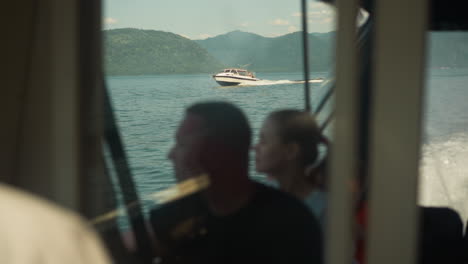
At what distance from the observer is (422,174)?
182 centimetres

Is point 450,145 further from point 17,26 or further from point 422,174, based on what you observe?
point 17,26

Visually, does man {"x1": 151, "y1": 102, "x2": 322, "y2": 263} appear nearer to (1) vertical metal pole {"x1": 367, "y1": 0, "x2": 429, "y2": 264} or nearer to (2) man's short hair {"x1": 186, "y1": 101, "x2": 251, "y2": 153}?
(2) man's short hair {"x1": 186, "y1": 101, "x2": 251, "y2": 153}

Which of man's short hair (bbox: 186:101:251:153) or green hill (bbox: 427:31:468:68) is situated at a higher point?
green hill (bbox: 427:31:468:68)

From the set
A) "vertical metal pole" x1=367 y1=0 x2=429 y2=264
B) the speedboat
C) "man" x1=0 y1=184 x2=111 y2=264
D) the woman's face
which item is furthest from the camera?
the speedboat

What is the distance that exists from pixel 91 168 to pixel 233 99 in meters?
0.70

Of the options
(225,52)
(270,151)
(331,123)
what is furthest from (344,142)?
(225,52)

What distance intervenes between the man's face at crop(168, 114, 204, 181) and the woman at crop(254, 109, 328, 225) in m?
0.22

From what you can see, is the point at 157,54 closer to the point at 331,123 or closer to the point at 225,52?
the point at 225,52

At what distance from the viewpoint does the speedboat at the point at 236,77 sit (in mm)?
2002

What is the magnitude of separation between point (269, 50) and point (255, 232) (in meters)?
0.61

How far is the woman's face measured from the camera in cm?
189

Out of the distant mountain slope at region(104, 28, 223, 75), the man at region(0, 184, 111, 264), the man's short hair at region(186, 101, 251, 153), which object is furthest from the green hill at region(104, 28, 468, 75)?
the man at region(0, 184, 111, 264)

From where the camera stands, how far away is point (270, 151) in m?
1.91

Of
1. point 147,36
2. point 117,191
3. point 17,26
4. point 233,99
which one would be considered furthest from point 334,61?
point 17,26
